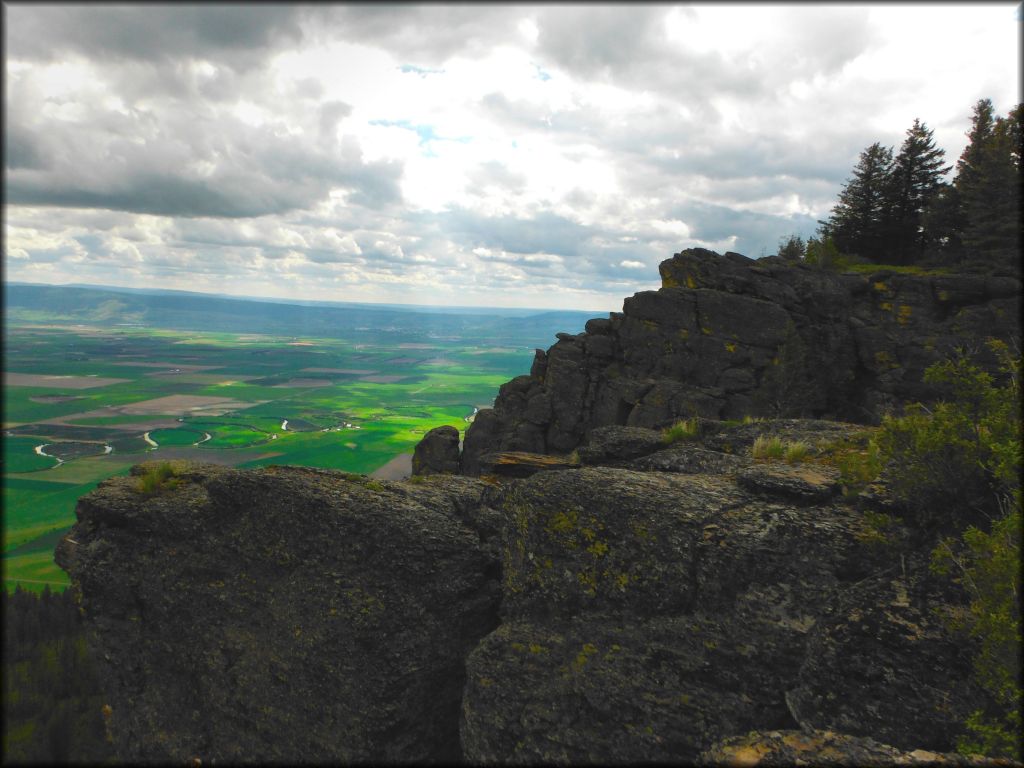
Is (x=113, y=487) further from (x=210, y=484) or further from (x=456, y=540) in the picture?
(x=456, y=540)

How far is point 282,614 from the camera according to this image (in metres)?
14.8

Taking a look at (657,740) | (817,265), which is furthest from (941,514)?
(817,265)

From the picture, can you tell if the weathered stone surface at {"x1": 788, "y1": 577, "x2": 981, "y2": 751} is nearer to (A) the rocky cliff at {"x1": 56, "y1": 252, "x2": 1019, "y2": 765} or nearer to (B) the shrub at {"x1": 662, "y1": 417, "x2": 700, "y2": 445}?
(A) the rocky cliff at {"x1": 56, "y1": 252, "x2": 1019, "y2": 765}

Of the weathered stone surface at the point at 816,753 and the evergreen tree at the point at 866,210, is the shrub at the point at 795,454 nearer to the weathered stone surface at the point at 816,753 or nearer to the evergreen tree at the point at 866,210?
the weathered stone surface at the point at 816,753

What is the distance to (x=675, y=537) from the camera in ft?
43.7

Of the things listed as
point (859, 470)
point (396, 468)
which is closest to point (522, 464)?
point (859, 470)

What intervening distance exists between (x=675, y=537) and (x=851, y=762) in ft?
18.1

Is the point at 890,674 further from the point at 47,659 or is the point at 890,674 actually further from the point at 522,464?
the point at 47,659

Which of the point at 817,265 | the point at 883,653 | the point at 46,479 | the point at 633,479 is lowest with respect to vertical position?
the point at 46,479

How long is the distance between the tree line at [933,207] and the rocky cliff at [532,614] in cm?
3977

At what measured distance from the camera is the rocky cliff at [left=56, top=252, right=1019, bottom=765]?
10711 millimetres

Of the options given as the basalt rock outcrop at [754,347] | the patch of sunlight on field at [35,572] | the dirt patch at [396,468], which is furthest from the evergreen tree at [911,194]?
the patch of sunlight on field at [35,572]

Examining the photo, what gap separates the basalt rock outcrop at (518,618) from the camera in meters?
10.8

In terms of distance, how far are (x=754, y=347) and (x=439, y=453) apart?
30.2m
